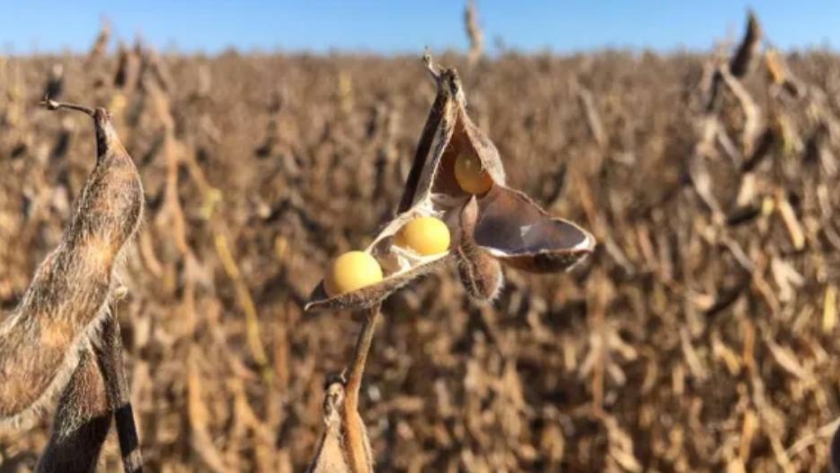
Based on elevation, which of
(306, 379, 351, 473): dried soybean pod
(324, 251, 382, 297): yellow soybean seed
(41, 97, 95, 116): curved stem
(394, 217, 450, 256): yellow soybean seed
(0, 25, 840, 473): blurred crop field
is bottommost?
(306, 379, 351, 473): dried soybean pod

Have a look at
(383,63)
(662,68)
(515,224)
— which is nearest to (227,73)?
(383,63)

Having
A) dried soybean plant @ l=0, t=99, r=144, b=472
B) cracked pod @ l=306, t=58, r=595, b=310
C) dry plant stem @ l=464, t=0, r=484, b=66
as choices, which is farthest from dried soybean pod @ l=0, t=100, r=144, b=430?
dry plant stem @ l=464, t=0, r=484, b=66

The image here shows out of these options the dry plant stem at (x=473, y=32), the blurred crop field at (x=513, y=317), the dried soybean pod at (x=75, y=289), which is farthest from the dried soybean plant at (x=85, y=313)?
the dry plant stem at (x=473, y=32)

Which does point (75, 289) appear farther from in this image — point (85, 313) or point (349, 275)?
point (349, 275)

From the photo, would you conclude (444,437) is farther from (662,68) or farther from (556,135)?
(662,68)

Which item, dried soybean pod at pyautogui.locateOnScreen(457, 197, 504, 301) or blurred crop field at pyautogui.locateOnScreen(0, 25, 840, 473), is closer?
dried soybean pod at pyautogui.locateOnScreen(457, 197, 504, 301)

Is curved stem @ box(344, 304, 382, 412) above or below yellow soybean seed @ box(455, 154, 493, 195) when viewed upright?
below

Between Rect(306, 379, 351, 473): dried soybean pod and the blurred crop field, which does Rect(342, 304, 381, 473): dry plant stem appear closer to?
Rect(306, 379, 351, 473): dried soybean pod
